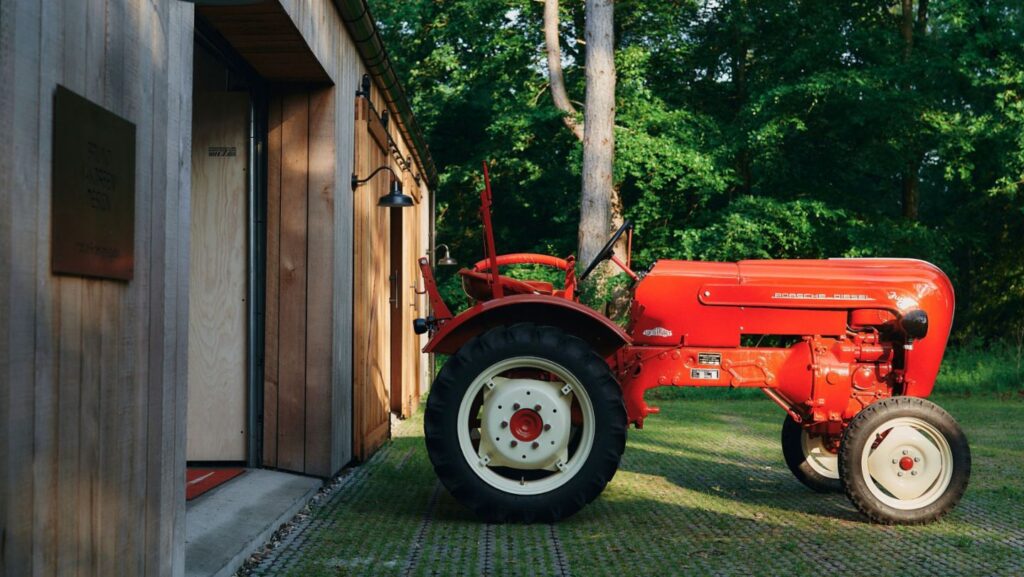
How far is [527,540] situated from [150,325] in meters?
2.39

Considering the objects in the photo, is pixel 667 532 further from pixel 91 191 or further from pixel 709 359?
pixel 91 191

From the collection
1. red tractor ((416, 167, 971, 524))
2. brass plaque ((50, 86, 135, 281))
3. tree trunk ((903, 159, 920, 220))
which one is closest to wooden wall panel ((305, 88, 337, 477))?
red tractor ((416, 167, 971, 524))

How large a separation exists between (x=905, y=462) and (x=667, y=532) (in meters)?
1.26

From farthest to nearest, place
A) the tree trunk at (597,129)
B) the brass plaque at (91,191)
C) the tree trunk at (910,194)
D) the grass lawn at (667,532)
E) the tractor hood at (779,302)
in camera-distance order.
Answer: the tree trunk at (910,194) → the tree trunk at (597,129) → the tractor hood at (779,302) → the grass lawn at (667,532) → the brass plaque at (91,191)

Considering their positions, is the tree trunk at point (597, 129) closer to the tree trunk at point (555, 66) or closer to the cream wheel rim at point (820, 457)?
the tree trunk at point (555, 66)

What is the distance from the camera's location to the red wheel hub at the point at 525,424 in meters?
5.69

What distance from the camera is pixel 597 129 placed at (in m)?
16.1

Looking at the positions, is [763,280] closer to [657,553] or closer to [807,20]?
[657,553]

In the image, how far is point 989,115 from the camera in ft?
62.5

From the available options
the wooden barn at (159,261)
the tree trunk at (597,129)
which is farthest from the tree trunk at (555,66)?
the wooden barn at (159,261)

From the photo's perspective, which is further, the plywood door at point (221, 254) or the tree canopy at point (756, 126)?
the tree canopy at point (756, 126)

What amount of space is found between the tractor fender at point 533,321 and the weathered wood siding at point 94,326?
7.27ft

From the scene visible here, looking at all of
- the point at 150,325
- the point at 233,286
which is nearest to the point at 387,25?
the point at 233,286

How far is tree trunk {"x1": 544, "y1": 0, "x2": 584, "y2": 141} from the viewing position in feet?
63.4
